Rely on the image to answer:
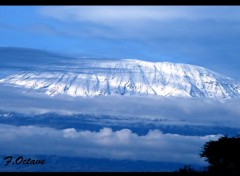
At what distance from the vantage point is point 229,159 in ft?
25.5
